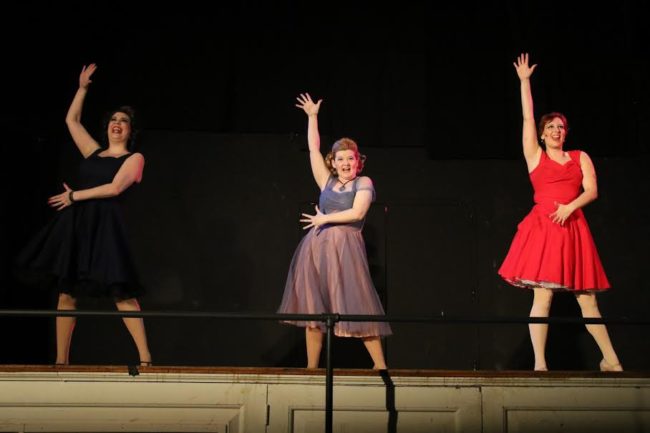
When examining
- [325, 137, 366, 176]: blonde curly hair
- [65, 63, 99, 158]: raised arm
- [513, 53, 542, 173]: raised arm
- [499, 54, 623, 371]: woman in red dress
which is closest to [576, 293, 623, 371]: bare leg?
[499, 54, 623, 371]: woman in red dress

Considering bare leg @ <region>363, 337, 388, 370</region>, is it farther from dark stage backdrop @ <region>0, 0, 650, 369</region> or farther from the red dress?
dark stage backdrop @ <region>0, 0, 650, 369</region>

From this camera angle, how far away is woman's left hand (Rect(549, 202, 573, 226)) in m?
4.12

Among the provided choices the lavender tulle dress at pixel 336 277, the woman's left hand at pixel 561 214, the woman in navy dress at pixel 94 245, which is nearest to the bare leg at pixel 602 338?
the woman's left hand at pixel 561 214

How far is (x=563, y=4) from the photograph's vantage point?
5430 millimetres

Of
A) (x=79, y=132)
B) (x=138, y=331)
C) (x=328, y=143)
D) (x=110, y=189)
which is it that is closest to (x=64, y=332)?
(x=138, y=331)

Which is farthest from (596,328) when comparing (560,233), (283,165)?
(283,165)

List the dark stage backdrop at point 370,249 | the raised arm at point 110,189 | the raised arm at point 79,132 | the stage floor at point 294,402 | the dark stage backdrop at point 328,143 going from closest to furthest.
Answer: the stage floor at point 294,402
the raised arm at point 110,189
the raised arm at point 79,132
the dark stage backdrop at point 328,143
the dark stage backdrop at point 370,249

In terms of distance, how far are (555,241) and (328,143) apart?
6.05 feet

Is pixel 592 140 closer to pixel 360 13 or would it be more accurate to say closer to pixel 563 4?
pixel 563 4

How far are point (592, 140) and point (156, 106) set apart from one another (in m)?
2.83

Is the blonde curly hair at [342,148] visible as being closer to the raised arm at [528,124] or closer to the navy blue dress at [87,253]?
the raised arm at [528,124]

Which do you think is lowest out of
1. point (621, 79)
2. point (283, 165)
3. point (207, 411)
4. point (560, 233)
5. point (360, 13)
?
point (207, 411)

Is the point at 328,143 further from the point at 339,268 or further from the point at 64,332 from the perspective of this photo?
the point at 64,332

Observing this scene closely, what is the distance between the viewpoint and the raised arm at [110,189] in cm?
419
